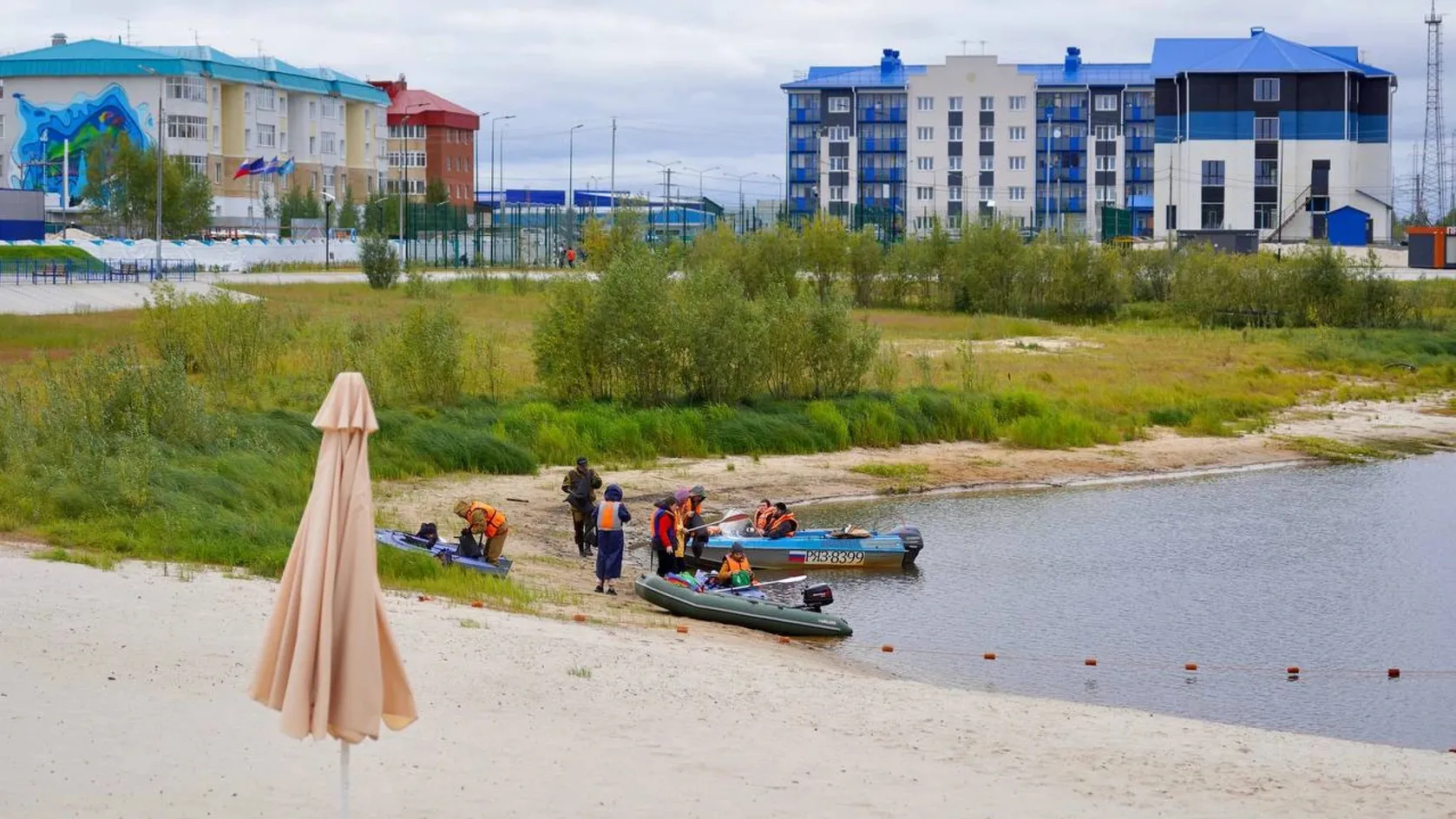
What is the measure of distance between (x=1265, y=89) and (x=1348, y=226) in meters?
9.44

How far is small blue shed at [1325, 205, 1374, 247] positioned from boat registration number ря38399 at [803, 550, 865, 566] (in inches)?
2996

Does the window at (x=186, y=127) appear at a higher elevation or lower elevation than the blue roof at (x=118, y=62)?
lower

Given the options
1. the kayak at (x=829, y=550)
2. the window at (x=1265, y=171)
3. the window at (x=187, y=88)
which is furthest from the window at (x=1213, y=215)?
the kayak at (x=829, y=550)

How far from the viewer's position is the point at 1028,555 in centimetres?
2912

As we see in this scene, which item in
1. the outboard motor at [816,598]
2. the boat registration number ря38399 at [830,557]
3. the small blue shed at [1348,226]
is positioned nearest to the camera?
the outboard motor at [816,598]

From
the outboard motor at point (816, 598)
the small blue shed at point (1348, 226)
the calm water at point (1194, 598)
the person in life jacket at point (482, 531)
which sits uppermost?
the small blue shed at point (1348, 226)

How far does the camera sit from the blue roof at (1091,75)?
419ft

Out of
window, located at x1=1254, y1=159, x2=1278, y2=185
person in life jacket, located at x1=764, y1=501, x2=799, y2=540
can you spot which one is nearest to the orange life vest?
person in life jacket, located at x1=764, y1=501, x2=799, y2=540

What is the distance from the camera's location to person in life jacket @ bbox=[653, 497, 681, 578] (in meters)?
24.8

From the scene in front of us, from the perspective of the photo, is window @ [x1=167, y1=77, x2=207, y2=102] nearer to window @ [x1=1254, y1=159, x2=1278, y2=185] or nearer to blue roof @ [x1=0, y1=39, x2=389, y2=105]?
blue roof @ [x1=0, y1=39, x2=389, y2=105]

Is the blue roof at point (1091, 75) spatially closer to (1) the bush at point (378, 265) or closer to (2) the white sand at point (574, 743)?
(1) the bush at point (378, 265)

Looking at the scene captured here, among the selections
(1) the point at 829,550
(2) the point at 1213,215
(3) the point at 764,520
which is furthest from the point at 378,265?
(2) the point at 1213,215

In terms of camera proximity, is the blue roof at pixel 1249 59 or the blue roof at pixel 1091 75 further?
the blue roof at pixel 1091 75

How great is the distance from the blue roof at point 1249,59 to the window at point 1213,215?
7885mm
